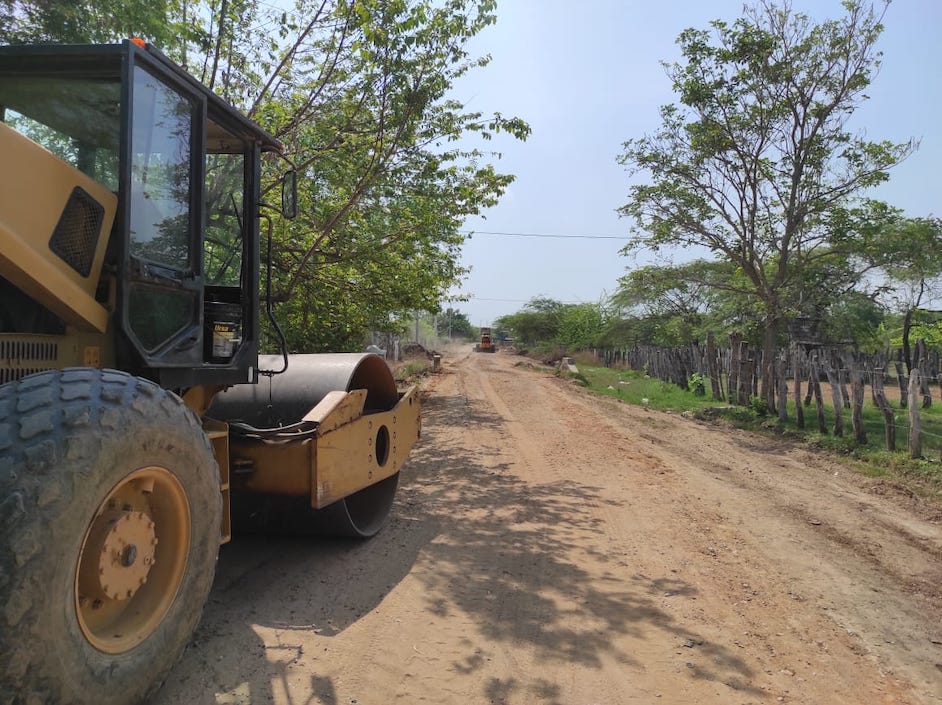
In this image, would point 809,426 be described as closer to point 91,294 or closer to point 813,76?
point 813,76

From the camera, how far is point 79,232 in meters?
2.94

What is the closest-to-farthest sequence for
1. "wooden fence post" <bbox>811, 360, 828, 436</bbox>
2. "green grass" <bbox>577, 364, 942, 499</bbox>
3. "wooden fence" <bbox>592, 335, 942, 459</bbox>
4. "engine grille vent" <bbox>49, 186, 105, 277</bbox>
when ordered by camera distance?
"engine grille vent" <bbox>49, 186, 105, 277</bbox> → "green grass" <bbox>577, 364, 942, 499</bbox> → "wooden fence" <bbox>592, 335, 942, 459</bbox> → "wooden fence post" <bbox>811, 360, 828, 436</bbox>

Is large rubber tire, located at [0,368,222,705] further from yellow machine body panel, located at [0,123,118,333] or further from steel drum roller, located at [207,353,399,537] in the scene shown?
steel drum roller, located at [207,353,399,537]

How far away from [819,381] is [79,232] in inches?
512

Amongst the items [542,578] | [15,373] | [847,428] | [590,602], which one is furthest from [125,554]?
[847,428]

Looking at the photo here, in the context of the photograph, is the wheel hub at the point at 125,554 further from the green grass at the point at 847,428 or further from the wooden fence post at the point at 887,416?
the wooden fence post at the point at 887,416

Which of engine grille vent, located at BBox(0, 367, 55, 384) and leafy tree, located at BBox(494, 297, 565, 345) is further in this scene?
leafy tree, located at BBox(494, 297, 565, 345)

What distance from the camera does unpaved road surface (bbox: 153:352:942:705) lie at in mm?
3287

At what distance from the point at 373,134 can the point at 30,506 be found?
295 inches

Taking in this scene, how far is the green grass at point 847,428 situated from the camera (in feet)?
29.7

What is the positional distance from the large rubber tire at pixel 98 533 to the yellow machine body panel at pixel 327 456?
38.6 inches

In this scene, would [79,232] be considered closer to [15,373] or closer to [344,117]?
[15,373]

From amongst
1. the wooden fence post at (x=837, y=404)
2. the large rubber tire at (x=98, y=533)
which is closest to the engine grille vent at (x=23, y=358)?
the large rubber tire at (x=98, y=533)

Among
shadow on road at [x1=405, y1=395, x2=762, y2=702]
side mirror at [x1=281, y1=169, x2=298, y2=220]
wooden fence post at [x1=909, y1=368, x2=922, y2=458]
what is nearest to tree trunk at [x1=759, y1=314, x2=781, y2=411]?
wooden fence post at [x1=909, y1=368, x2=922, y2=458]
